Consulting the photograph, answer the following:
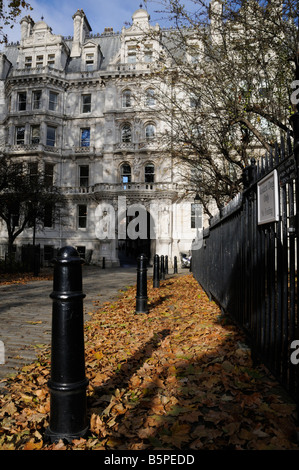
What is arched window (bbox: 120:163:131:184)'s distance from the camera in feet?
91.8

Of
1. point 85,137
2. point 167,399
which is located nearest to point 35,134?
point 85,137

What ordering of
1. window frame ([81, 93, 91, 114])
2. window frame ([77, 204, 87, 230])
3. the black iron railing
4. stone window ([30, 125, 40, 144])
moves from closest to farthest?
1. the black iron railing
2. window frame ([77, 204, 87, 230])
3. stone window ([30, 125, 40, 144])
4. window frame ([81, 93, 91, 114])

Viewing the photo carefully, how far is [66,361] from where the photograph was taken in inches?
75.3

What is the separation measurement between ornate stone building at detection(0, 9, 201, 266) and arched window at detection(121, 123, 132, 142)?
0.09 meters

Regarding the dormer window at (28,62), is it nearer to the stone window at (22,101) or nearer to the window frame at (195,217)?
the stone window at (22,101)

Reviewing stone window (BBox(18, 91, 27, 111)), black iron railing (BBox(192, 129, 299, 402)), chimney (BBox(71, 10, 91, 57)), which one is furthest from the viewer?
chimney (BBox(71, 10, 91, 57))

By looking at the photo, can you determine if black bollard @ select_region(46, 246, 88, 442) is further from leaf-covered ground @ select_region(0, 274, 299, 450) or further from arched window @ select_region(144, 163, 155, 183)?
arched window @ select_region(144, 163, 155, 183)

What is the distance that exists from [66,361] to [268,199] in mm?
2074

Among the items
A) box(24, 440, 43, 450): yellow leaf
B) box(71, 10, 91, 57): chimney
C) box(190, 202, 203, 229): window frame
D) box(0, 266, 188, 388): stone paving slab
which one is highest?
box(71, 10, 91, 57): chimney

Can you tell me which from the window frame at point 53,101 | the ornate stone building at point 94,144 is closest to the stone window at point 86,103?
the ornate stone building at point 94,144

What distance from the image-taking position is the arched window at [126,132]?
27875 mm

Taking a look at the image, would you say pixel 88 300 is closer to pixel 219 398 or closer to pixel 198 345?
pixel 198 345

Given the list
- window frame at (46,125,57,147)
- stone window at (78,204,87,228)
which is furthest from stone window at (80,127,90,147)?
stone window at (78,204,87,228)
